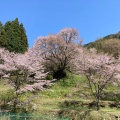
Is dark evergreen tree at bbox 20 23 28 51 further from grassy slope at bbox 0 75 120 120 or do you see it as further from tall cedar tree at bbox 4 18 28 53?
grassy slope at bbox 0 75 120 120

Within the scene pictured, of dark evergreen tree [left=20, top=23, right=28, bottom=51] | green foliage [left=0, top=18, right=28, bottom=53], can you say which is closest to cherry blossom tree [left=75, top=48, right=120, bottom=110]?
green foliage [left=0, top=18, right=28, bottom=53]

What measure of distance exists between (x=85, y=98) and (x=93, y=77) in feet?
18.8

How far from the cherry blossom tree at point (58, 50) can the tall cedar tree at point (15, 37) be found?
6692mm

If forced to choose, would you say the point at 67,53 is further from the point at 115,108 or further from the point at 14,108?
the point at 14,108

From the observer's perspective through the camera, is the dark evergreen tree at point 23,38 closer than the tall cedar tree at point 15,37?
No

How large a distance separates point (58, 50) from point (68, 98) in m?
8.31

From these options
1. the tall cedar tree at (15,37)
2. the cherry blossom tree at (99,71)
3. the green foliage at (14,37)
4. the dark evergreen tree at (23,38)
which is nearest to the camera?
the cherry blossom tree at (99,71)

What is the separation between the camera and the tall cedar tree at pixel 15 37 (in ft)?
117

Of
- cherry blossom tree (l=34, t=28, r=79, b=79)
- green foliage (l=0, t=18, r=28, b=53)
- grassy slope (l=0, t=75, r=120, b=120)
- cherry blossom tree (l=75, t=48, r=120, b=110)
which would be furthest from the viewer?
green foliage (l=0, t=18, r=28, b=53)

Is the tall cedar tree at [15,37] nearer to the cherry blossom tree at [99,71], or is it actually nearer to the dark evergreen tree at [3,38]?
the dark evergreen tree at [3,38]

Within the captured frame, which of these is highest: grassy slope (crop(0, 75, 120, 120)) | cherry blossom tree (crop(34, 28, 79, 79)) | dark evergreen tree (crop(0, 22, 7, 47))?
dark evergreen tree (crop(0, 22, 7, 47))

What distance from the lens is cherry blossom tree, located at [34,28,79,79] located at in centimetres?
2842

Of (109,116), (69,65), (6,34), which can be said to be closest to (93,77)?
(109,116)

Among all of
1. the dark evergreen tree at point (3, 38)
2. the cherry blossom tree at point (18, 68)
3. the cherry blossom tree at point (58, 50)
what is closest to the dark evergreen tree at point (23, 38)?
the dark evergreen tree at point (3, 38)
